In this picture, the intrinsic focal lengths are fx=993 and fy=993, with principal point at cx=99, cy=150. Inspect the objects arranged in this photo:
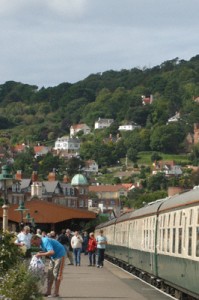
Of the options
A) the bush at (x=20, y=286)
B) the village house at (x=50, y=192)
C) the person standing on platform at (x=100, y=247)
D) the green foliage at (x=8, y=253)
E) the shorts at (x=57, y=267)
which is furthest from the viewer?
the village house at (x=50, y=192)

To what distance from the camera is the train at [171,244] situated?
18156mm

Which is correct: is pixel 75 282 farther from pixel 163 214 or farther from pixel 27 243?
pixel 163 214

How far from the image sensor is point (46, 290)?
20750 millimetres

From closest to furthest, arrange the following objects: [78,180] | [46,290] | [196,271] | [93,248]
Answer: [196,271] < [46,290] < [93,248] < [78,180]

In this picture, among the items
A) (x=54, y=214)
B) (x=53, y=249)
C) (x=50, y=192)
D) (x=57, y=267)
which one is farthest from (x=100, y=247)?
(x=50, y=192)

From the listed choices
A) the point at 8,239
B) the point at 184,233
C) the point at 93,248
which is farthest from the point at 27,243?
the point at 93,248

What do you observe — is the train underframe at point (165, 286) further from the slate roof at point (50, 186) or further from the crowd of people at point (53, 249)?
the slate roof at point (50, 186)

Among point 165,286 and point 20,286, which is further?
point 165,286

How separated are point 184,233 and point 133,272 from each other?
1580 centimetres

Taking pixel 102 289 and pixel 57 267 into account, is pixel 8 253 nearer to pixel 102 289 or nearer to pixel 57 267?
pixel 57 267

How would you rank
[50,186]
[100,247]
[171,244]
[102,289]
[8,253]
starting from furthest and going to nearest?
[50,186]
[100,247]
[102,289]
[171,244]
[8,253]

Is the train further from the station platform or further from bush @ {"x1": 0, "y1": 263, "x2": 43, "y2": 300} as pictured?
bush @ {"x1": 0, "y1": 263, "x2": 43, "y2": 300}

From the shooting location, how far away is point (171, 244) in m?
21.4

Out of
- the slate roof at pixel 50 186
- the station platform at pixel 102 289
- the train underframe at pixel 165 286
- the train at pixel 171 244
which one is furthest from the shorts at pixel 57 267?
the slate roof at pixel 50 186
